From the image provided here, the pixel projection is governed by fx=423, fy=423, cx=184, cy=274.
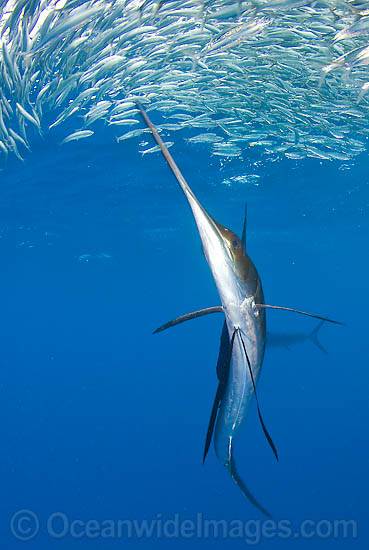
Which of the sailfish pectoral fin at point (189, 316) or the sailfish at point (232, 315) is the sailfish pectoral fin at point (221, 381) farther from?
the sailfish pectoral fin at point (189, 316)

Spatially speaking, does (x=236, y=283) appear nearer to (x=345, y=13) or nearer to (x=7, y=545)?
(x=345, y=13)

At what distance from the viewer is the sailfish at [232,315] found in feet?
5.48

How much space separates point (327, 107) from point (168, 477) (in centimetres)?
1730

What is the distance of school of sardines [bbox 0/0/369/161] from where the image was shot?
5453 millimetres

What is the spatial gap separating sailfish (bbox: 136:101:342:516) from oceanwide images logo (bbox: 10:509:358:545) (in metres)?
14.5

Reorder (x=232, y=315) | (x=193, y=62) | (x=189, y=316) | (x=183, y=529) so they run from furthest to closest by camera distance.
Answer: (x=183, y=529) < (x=193, y=62) < (x=189, y=316) < (x=232, y=315)

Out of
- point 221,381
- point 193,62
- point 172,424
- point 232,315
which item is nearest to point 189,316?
point 232,315

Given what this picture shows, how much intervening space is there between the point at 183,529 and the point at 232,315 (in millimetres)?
16952

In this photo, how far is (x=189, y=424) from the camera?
95.7 ft

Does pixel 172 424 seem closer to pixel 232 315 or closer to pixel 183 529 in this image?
pixel 183 529

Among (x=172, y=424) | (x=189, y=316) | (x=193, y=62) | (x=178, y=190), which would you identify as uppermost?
(x=193, y=62)

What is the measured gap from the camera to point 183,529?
1606 cm

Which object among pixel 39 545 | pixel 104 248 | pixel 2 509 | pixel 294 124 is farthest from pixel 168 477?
pixel 104 248

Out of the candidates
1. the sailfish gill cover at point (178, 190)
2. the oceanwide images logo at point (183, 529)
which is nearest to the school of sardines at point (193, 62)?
the sailfish gill cover at point (178, 190)
